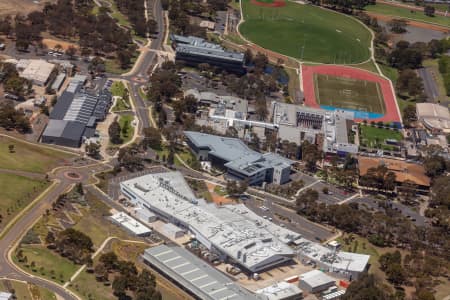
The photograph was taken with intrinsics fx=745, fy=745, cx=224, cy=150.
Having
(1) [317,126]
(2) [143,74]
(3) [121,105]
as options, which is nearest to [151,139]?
(3) [121,105]

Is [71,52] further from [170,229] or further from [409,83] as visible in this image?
[409,83]

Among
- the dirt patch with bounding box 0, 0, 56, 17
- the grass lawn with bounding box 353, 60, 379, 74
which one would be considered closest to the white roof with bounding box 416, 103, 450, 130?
the grass lawn with bounding box 353, 60, 379, 74

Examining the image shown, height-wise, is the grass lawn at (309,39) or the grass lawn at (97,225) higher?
the grass lawn at (309,39)

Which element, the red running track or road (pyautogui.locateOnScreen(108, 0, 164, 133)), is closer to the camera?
road (pyautogui.locateOnScreen(108, 0, 164, 133))

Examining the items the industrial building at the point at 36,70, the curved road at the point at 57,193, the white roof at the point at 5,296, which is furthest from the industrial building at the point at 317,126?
the white roof at the point at 5,296

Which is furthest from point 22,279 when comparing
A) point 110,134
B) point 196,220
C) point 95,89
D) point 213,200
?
point 95,89

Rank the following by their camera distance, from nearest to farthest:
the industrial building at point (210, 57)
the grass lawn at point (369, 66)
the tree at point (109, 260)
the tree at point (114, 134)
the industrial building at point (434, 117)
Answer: the tree at point (109, 260) → the tree at point (114, 134) → the industrial building at point (434, 117) → the industrial building at point (210, 57) → the grass lawn at point (369, 66)

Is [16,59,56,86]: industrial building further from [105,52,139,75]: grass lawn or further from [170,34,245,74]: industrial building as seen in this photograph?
[170,34,245,74]: industrial building

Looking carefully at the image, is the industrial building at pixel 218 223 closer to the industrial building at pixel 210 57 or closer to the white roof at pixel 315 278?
the white roof at pixel 315 278
